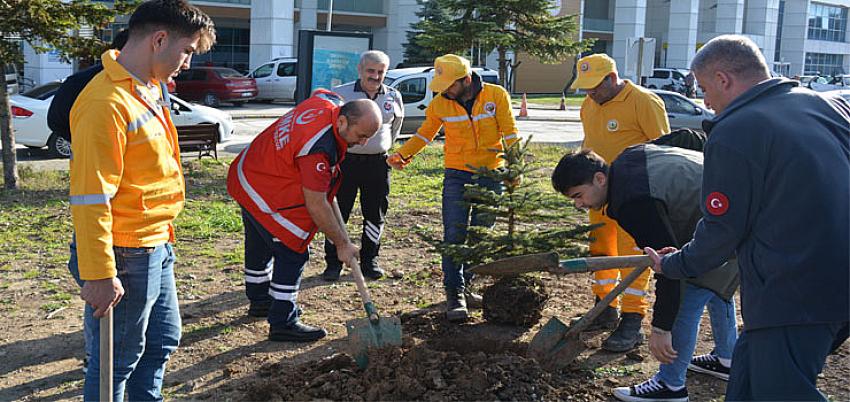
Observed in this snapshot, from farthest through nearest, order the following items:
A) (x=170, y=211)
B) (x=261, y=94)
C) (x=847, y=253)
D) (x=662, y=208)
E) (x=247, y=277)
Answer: (x=261, y=94) < (x=247, y=277) < (x=662, y=208) < (x=170, y=211) < (x=847, y=253)

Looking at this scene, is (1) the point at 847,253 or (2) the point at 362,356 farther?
(2) the point at 362,356

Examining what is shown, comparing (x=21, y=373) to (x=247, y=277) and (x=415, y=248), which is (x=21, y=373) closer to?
(x=247, y=277)

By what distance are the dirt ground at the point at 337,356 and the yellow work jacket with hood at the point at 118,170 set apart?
4.38ft

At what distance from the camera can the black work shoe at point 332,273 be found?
6469mm

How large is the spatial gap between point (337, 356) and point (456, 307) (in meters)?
1.28

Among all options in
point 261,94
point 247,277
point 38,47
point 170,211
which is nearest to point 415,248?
point 247,277

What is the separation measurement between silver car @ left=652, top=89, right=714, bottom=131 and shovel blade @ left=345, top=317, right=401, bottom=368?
14929 mm

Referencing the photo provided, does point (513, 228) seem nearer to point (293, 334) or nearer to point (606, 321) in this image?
point (606, 321)

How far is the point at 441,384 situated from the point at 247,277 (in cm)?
200

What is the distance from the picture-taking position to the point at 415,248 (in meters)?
7.66

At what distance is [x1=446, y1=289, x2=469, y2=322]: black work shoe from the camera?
18.0 ft

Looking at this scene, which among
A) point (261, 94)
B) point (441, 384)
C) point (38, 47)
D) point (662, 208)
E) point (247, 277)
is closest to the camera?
point (662, 208)

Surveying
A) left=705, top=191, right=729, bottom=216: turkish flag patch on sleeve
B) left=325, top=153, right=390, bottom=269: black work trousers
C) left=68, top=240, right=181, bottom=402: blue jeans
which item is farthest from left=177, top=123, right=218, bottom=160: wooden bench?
left=705, top=191, right=729, bottom=216: turkish flag patch on sleeve

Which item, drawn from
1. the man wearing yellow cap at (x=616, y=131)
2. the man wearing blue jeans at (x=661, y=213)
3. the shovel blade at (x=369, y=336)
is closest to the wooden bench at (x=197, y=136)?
the man wearing yellow cap at (x=616, y=131)
